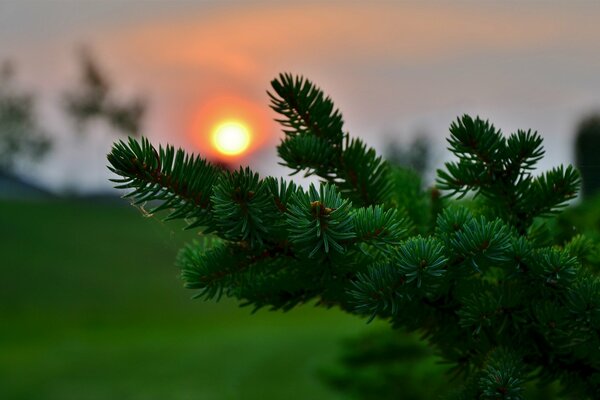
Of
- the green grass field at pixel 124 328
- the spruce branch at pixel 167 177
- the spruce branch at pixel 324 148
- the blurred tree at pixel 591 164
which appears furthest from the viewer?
the green grass field at pixel 124 328

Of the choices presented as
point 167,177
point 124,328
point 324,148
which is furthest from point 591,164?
point 124,328

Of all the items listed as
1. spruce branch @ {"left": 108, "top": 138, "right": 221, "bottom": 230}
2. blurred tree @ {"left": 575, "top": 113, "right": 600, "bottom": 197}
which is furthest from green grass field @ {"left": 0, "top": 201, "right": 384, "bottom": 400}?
blurred tree @ {"left": 575, "top": 113, "right": 600, "bottom": 197}

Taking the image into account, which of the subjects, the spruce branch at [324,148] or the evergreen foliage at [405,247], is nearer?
the evergreen foliage at [405,247]

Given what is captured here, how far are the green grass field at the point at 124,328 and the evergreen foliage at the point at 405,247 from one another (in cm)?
17

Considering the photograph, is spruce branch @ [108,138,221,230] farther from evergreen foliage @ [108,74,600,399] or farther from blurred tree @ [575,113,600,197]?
blurred tree @ [575,113,600,197]

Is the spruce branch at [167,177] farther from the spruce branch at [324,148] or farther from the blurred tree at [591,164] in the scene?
the blurred tree at [591,164]

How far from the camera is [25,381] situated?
896 centimetres

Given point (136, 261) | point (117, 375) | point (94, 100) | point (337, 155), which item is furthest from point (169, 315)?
point (94, 100)

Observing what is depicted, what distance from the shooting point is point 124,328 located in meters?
14.4

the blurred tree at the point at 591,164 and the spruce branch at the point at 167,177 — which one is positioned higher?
the blurred tree at the point at 591,164

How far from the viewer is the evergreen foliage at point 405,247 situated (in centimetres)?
97

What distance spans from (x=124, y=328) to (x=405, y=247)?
1407 cm

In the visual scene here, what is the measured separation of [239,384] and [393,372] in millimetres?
5303

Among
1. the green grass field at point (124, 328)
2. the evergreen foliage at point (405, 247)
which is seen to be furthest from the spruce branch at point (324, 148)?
the green grass field at point (124, 328)
